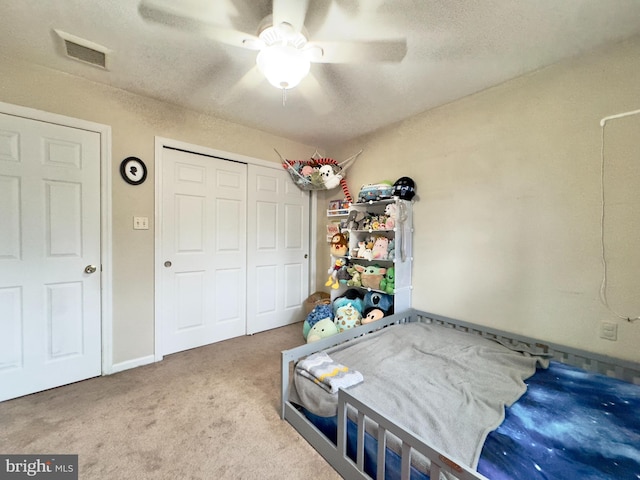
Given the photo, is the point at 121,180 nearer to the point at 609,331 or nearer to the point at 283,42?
the point at 283,42

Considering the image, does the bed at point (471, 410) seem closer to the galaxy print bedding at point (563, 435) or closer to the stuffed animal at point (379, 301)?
the galaxy print bedding at point (563, 435)

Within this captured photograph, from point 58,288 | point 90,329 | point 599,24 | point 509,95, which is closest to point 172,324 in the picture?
point 90,329

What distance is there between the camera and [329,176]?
10.1 ft

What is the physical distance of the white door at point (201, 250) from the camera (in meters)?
2.45

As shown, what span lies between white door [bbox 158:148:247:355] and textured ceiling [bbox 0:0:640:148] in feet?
2.16

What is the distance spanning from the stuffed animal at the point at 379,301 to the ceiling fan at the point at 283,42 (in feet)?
6.55

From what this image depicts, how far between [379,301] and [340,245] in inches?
29.9

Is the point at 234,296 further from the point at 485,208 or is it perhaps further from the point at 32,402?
the point at 485,208

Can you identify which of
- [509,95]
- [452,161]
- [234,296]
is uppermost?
[509,95]

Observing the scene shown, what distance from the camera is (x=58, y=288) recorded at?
1.93 meters

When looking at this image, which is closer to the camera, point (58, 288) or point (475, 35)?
point (475, 35)

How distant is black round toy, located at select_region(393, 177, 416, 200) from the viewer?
96.9 inches

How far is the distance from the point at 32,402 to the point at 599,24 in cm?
420

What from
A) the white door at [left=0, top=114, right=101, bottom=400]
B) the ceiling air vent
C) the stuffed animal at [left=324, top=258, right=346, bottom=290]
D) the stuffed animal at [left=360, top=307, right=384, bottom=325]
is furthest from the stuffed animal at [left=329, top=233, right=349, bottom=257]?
the ceiling air vent
